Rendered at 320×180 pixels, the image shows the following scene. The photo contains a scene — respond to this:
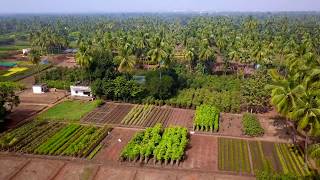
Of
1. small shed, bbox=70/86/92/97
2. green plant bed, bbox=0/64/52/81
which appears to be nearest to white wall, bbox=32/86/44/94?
small shed, bbox=70/86/92/97

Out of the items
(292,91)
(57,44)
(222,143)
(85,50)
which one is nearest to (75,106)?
(85,50)

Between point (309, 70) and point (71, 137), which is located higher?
point (309, 70)

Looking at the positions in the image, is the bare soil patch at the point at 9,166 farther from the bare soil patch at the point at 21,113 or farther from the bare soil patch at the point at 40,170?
the bare soil patch at the point at 21,113

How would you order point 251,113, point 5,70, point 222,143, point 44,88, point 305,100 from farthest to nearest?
point 5,70
point 44,88
point 251,113
point 222,143
point 305,100

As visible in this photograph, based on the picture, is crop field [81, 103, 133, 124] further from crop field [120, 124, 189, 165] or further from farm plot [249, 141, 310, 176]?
farm plot [249, 141, 310, 176]

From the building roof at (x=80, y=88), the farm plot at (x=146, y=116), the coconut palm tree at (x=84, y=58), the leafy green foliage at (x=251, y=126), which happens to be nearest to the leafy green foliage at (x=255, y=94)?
the leafy green foliage at (x=251, y=126)

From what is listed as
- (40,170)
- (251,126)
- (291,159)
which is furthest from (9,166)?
(291,159)

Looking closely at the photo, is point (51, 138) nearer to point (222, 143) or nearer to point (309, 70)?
point (222, 143)
